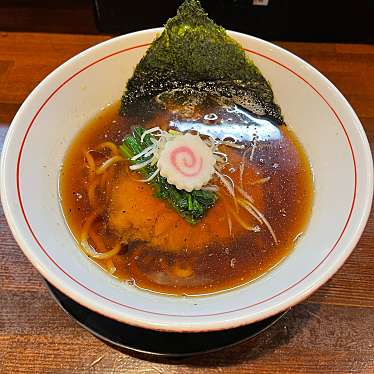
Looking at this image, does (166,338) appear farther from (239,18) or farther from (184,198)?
(239,18)

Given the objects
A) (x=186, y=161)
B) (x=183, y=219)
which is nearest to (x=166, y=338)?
(x=183, y=219)

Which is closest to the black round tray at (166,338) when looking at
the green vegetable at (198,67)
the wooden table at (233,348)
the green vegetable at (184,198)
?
the wooden table at (233,348)

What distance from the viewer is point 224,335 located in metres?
1.15

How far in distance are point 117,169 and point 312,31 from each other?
1070 mm

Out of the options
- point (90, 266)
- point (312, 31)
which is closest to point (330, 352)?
point (90, 266)

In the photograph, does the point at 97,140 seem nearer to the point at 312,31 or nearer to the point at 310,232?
the point at 310,232

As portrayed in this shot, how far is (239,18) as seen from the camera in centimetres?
195

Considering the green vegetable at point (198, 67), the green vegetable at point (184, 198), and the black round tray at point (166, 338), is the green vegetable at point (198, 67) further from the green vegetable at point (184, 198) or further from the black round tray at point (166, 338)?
the black round tray at point (166, 338)

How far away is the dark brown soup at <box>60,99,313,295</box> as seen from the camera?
4.08 ft

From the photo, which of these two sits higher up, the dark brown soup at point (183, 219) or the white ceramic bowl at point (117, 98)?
the white ceramic bowl at point (117, 98)

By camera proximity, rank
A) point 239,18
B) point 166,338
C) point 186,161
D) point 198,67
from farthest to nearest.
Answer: point 239,18
point 198,67
point 186,161
point 166,338

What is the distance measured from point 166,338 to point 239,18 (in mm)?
1327

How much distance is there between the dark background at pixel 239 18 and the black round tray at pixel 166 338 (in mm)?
1256

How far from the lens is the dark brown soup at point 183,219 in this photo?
1.24 m
